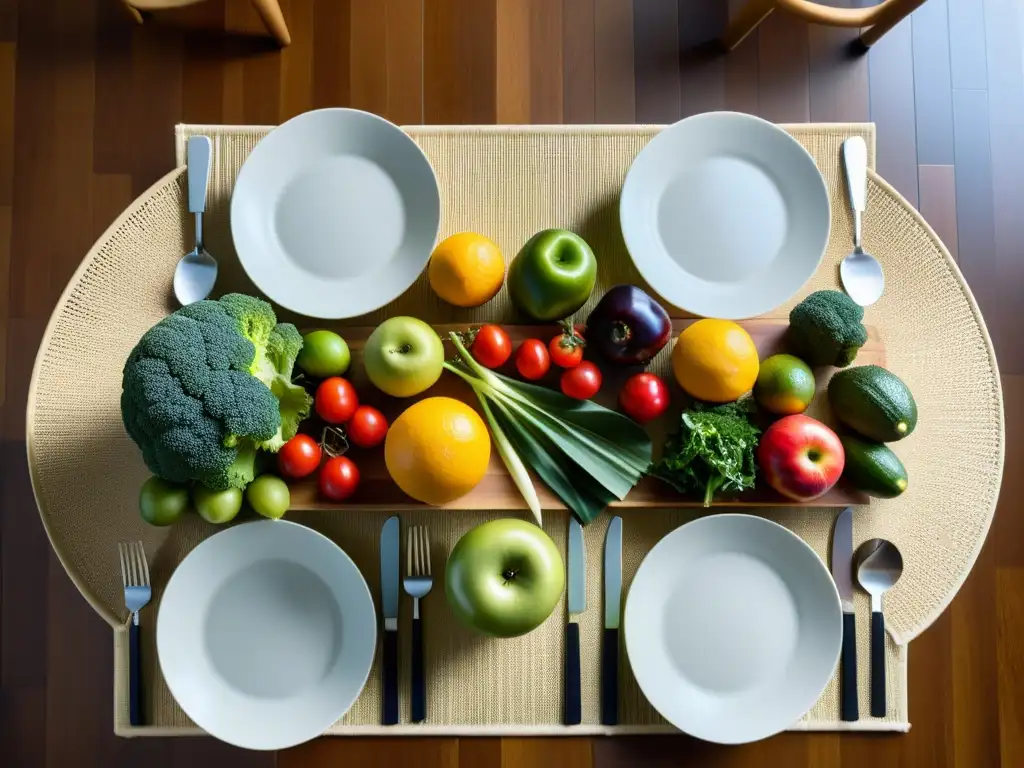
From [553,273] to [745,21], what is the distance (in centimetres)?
79

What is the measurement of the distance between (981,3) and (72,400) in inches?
72.6

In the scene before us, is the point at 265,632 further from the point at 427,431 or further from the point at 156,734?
the point at 427,431

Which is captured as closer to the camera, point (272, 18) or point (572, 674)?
point (572, 674)

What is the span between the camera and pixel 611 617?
948 millimetres

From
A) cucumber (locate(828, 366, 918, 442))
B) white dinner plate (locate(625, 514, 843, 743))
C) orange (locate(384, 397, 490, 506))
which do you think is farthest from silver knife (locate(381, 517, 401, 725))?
cucumber (locate(828, 366, 918, 442))

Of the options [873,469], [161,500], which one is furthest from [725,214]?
[161,500]

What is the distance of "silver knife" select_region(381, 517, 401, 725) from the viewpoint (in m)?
0.94

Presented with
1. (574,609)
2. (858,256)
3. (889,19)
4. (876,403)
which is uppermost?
(889,19)

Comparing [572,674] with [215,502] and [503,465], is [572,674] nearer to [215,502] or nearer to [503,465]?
[503,465]

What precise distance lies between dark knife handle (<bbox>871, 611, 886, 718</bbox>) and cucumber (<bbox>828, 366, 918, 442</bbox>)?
26 cm

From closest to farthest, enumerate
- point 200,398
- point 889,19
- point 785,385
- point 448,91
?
point 200,398, point 785,385, point 889,19, point 448,91

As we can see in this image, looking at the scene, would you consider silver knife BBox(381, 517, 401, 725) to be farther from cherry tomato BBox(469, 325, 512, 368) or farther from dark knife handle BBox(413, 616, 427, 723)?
cherry tomato BBox(469, 325, 512, 368)

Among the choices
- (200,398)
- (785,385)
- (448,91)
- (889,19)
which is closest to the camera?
(200,398)

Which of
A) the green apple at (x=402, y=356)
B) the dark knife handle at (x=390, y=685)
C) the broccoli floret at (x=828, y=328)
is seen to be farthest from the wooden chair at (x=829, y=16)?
the dark knife handle at (x=390, y=685)
